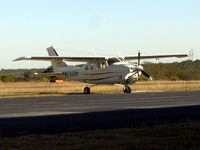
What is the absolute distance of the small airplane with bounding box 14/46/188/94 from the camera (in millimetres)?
41281

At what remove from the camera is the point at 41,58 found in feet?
139

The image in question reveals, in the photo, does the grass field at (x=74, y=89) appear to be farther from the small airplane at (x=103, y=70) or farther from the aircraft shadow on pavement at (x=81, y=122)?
the aircraft shadow on pavement at (x=81, y=122)

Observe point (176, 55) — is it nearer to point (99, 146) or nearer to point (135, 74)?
point (135, 74)

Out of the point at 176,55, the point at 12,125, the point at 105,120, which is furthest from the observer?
the point at 176,55

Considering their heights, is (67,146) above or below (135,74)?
below

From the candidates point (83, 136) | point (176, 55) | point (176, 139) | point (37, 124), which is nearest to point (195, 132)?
point (176, 139)

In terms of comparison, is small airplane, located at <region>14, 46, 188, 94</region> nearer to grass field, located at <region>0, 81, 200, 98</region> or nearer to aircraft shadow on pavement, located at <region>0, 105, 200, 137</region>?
grass field, located at <region>0, 81, 200, 98</region>

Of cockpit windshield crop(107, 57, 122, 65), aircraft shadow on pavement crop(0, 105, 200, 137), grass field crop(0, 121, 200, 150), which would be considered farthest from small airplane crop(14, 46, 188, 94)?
grass field crop(0, 121, 200, 150)

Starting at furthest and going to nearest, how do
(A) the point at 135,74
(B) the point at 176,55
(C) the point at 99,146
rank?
(B) the point at 176,55 → (A) the point at 135,74 → (C) the point at 99,146

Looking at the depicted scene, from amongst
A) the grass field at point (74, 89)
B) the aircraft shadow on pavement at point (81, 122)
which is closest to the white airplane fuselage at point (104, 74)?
the grass field at point (74, 89)

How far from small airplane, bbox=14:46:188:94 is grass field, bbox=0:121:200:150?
91.1 feet

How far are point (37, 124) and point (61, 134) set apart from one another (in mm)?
3105

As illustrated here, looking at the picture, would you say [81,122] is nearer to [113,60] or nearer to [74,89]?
[113,60]

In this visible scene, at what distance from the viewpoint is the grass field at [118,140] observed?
10.4 metres
